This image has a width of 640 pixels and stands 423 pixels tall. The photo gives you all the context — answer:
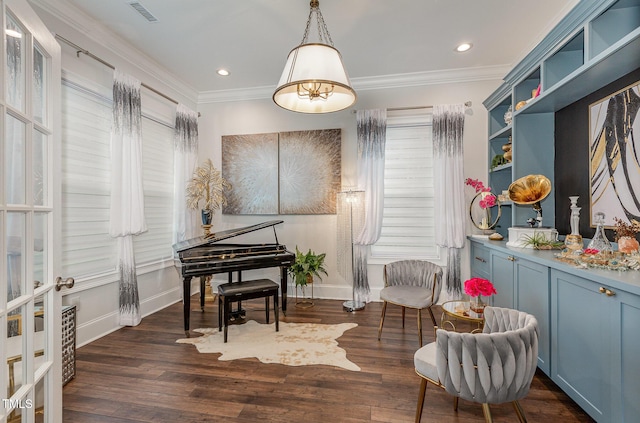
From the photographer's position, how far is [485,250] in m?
3.46

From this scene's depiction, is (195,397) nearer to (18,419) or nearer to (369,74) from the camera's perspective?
(18,419)

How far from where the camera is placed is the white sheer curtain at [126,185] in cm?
316

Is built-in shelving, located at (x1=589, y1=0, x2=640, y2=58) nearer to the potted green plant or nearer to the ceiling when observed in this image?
the ceiling

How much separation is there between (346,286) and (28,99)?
3.88 meters

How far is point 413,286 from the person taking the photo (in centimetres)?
328

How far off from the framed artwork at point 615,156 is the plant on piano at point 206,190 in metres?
4.05

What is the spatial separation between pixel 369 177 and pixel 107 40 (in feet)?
10.7

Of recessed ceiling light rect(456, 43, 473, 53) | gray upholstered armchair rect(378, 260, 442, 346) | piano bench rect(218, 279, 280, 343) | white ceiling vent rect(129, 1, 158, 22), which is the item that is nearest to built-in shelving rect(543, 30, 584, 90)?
recessed ceiling light rect(456, 43, 473, 53)

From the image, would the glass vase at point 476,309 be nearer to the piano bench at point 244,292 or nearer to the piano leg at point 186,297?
the piano bench at point 244,292

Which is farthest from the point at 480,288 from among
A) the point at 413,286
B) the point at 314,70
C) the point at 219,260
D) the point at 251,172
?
the point at 251,172

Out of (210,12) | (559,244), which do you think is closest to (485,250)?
(559,244)

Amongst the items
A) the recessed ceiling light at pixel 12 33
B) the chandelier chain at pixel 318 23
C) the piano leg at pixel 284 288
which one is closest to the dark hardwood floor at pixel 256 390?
the piano leg at pixel 284 288

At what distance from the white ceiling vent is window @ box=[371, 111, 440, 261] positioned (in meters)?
2.92

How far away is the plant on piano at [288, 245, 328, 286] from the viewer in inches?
160
